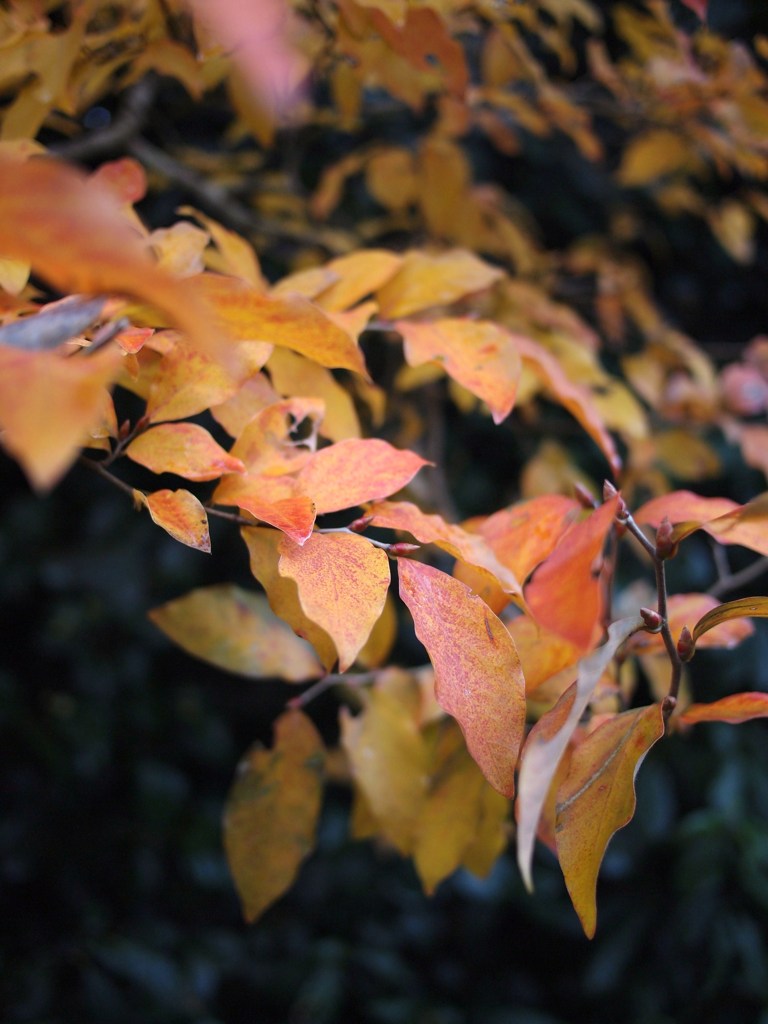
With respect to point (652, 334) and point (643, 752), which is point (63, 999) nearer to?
point (643, 752)

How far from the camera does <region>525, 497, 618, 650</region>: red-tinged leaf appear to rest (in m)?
0.38

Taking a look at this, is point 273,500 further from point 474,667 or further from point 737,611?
point 737,611

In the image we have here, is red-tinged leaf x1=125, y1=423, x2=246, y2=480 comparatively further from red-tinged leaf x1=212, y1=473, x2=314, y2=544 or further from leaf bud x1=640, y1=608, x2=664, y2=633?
leaf bud x1=640, y1=608, x2=664, y2=633

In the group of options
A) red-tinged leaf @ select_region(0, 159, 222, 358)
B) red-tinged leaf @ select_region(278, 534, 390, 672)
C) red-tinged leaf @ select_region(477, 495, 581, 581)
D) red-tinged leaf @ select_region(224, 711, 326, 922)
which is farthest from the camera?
red-tinged leaf @ select_region(224, 711, 326, 922)

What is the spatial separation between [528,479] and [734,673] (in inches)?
23.6

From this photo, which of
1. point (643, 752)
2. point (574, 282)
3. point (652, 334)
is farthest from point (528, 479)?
point (643, 752)

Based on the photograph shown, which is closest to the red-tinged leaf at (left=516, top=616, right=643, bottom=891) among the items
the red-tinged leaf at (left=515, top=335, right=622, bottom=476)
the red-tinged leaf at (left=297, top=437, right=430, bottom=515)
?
the red-tinged leaf at (left=297, top=437, right=430, bottom=515)

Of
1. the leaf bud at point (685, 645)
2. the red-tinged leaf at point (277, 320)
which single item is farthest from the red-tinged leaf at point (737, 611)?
the red-tinged leaf at point (277, 320)

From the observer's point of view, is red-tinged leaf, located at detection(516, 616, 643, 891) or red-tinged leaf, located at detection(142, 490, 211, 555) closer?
red-tinged leaf, located at detection(516, 616, 643, 891)

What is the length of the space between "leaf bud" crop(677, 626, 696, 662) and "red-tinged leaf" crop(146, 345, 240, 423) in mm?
278

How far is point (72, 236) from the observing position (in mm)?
214

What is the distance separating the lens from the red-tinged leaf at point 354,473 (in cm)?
41

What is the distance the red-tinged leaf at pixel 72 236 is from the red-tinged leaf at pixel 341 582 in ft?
0.53

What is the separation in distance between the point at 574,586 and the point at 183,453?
218mm
